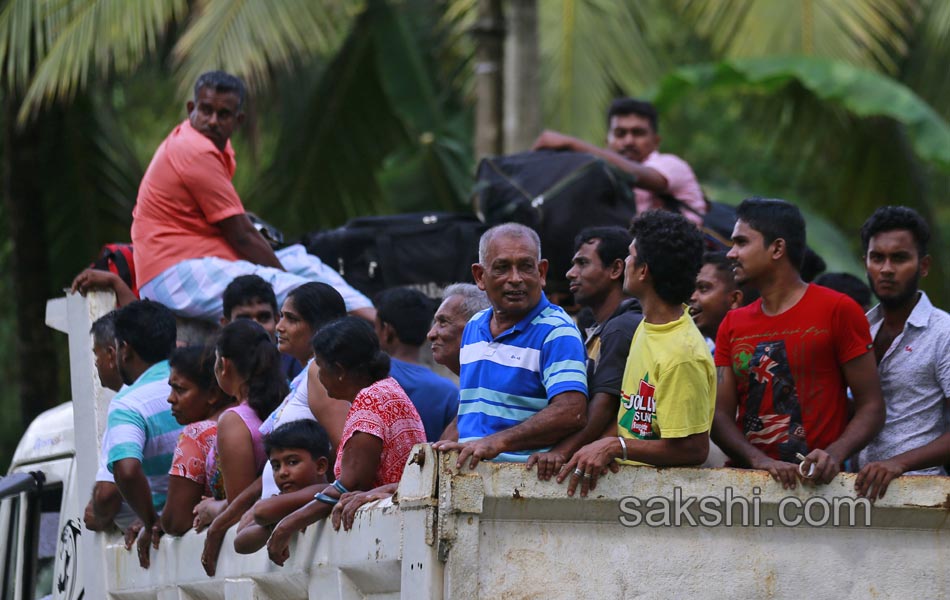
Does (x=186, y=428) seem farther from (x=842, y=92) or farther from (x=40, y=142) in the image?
(x=40, y=142)

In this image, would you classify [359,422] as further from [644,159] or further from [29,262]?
[29,262]

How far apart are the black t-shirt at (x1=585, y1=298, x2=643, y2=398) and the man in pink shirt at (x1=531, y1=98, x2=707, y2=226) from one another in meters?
2.29

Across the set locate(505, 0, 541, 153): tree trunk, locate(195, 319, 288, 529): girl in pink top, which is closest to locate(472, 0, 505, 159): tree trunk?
locate(505, 0, 541, 153): tree trunk

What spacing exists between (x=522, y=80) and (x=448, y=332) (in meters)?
5.86

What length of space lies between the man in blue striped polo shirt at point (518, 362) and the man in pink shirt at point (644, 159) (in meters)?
2.49

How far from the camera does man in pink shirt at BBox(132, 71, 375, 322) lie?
609 cm

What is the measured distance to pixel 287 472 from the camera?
172 inches

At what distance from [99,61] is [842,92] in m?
5.09

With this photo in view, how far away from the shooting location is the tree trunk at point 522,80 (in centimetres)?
1023

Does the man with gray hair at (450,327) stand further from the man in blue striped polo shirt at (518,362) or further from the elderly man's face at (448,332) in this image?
the man in blue striped polo shirt at (518,362)

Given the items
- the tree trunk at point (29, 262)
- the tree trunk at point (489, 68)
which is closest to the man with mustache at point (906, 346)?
the tree trunk at point (489, 68)

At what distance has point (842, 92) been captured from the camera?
380 inches

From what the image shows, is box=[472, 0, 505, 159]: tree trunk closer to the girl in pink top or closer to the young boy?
the girl in pink top

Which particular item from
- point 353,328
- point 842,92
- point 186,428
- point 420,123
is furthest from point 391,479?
point 420,123
